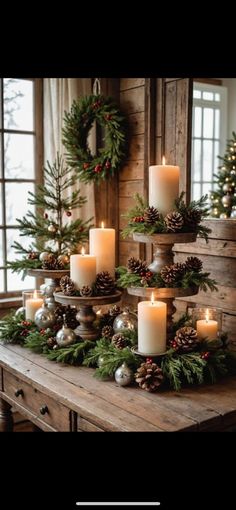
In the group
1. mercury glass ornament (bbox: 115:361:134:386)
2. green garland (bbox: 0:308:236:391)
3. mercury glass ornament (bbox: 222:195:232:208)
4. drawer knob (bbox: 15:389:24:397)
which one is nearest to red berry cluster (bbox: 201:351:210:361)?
green garland (bbox: 0:308:236:391)

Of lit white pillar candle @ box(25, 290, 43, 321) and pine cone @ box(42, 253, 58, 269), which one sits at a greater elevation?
pine cone @ box(42, 253, 58, 269)

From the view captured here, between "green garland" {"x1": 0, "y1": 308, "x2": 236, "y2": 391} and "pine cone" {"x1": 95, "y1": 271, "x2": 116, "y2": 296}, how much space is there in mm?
153

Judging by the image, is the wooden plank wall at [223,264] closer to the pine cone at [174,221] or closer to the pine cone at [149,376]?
the pine cone at [174,221]

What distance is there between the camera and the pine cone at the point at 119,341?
158 centimetres

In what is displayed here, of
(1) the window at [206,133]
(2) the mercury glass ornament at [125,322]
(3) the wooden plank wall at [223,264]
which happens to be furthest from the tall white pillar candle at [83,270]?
(1) the window at [206,133]

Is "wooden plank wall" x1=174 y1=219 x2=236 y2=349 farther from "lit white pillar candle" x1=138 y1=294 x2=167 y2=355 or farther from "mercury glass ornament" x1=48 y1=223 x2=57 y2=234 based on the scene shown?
"mercury glass ornament" x1=48 y1=223 x2=57 y2=234

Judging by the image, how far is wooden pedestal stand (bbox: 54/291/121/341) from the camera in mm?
1661

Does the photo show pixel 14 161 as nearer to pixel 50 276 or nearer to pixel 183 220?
pixel 50 276

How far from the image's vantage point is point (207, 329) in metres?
1.62

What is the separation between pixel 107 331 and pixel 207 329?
34 cm

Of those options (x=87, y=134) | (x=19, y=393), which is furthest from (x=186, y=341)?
(x=87, y=134)
